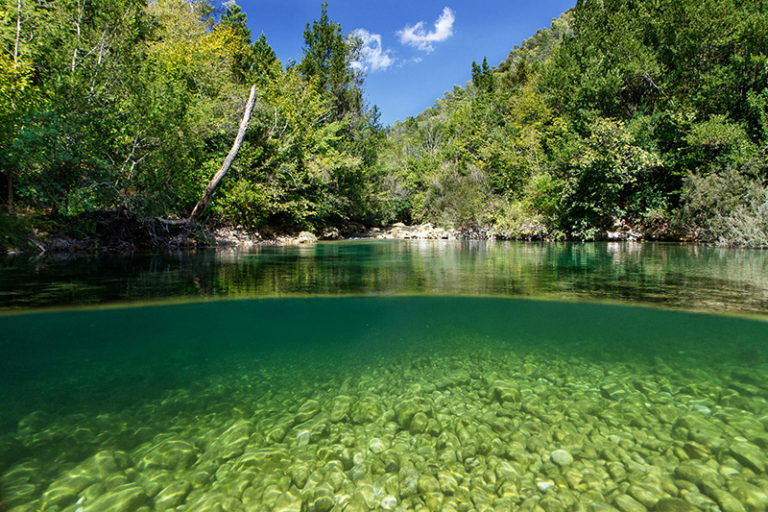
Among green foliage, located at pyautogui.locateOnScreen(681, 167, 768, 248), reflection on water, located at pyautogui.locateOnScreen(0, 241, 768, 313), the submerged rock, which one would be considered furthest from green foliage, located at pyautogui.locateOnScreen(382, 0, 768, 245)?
the submerged rock

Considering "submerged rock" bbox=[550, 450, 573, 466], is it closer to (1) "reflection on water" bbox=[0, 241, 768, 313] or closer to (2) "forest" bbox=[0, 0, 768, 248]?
(1) "reflection on water" bbox=[0, 241, 768, 313]

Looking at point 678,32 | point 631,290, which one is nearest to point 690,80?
point 678,32

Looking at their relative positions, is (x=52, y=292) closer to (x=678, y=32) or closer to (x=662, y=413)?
(x=662, y=413)

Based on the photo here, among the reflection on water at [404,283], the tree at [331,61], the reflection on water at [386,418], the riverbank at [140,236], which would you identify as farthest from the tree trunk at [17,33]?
the tree at [331,61]

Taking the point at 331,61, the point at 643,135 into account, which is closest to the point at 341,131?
the point at 331,61

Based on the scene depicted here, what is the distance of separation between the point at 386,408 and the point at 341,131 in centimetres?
3077

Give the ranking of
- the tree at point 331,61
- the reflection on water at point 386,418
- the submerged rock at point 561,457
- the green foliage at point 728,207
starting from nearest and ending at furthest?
the reflection on water at point 386,418 < the submerged rock at point 561,457 < the green foliage at point 728,207 < the tree at point 331,61

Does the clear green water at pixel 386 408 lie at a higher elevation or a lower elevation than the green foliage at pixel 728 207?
lower

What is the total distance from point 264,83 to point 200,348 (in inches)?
1067

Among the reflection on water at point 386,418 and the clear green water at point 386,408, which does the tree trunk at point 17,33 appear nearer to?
the clear green water at point 386,408

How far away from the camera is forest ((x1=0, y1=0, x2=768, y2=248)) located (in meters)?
10.2

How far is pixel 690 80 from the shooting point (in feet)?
55.6

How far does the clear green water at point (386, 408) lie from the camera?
1.39 m

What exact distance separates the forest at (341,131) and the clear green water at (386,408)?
8.54 m
